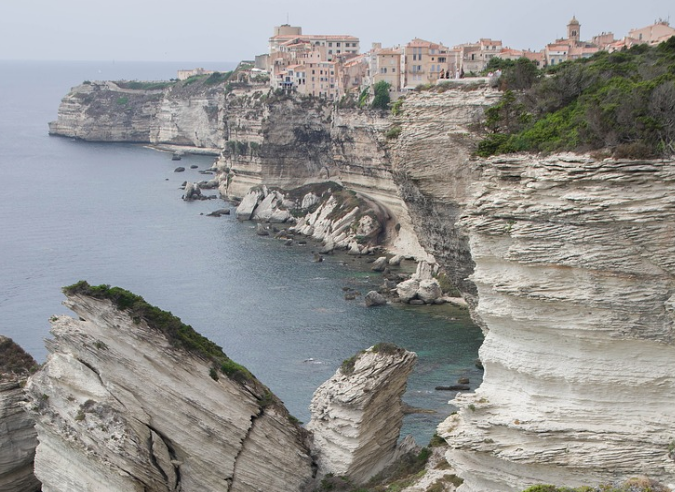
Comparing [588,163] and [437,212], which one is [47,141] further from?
[588,163]

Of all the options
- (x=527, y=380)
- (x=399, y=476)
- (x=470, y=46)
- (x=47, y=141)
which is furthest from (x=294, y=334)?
(x=47, y=141)

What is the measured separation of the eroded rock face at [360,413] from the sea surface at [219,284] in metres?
9.19

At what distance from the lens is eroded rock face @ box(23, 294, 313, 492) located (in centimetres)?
3033

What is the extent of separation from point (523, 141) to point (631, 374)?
1087 centimetres

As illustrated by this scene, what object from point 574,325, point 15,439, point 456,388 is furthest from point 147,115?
point 574,325

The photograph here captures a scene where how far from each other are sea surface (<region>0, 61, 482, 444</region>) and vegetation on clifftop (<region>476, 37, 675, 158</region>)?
14.9m

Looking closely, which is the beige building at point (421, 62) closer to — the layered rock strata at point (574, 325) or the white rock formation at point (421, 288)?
the white rock formation at point (421, 288)

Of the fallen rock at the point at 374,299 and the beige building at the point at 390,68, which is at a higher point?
the beige building at the point at 390,68

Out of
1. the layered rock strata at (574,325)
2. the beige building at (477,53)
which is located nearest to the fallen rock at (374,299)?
the beige building at (477,53)

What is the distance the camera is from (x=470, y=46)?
89.0 meters

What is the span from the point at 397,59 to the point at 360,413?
64122mm

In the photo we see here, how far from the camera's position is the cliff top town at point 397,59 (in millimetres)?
77625

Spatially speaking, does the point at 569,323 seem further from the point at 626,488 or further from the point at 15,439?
the point at 15,439

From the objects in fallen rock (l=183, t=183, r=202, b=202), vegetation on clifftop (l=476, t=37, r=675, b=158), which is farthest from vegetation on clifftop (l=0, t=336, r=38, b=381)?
fallen rock (l=183, t=183, r=202, b=202)
